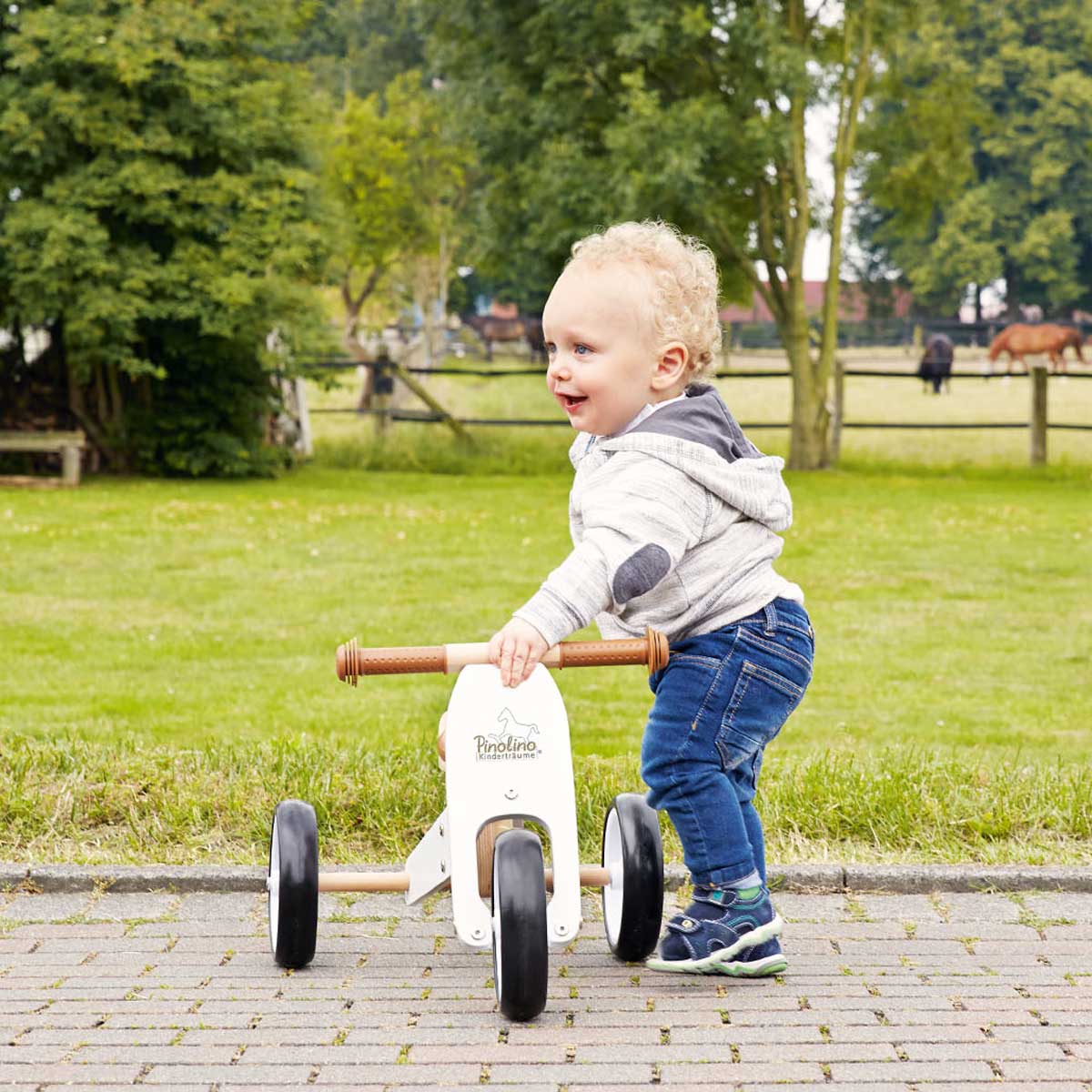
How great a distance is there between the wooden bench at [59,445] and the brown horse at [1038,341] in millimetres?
31367

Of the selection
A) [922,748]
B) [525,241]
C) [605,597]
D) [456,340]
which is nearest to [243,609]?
[922,748]

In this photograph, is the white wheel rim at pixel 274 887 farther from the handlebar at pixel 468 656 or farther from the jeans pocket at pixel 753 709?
the jeans pocket at pixel 753 709

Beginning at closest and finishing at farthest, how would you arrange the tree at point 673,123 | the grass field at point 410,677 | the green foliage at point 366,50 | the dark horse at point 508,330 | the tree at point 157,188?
the grass field at point 410,677, the tree at point 157,188, the tree at point 673,123, the green foliage at point 366,50, the dark horse at point 508,330

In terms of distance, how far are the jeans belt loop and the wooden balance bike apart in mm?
369

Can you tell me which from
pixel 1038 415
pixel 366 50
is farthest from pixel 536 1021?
pixel 366 50

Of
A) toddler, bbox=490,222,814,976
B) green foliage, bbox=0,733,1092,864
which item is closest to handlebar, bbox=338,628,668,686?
toddler, bbox=490,222,814,976

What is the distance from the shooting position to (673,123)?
2000 cm

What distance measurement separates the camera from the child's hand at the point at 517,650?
135 inches

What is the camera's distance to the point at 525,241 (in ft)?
71.8

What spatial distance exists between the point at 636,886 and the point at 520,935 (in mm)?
496

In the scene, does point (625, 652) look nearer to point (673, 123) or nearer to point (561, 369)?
point (561, 369)

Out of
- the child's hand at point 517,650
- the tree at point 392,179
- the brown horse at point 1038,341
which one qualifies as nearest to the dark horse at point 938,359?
the brown horse at point 1038,341

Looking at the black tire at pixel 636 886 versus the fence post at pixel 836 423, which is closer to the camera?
the black tire at pixel 636 886

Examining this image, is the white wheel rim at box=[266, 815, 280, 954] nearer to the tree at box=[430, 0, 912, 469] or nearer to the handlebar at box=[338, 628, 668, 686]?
the handlebar at box=[338, 628, 668, 686]
